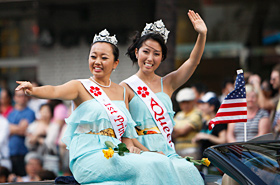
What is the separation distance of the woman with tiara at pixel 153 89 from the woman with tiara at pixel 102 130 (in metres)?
0.18

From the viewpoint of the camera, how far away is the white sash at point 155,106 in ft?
14.2

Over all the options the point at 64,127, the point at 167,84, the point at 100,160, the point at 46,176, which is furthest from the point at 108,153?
the point at 64,127

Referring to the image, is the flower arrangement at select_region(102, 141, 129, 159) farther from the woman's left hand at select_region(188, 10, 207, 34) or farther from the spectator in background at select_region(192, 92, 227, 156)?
the spectator in background at select_region(192, 92, 227, 156)

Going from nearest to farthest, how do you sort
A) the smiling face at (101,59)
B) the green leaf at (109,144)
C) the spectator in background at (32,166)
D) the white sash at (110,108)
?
the green leaf at (109,144) < the white sash at (110,108) < the smiling face at (101,59) < the spectator in background at (32,166)

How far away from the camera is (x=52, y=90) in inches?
145

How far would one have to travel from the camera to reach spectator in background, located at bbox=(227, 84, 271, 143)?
6.50 metres

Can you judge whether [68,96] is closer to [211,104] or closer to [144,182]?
[144,182]

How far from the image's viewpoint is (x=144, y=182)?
3537 millimetres

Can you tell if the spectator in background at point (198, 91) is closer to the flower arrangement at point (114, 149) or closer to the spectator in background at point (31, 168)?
the spectator in background at point (31, 168)

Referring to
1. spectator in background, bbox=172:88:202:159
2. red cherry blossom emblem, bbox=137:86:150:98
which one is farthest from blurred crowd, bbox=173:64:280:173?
red cherry blossom emblem, bbox=137:86:150:98

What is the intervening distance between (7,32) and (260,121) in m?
9.37

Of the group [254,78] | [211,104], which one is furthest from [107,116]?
[254,78]

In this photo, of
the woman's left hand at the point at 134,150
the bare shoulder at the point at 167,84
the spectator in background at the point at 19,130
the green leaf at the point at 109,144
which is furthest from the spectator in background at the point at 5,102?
the green leaf at the point at 109,144

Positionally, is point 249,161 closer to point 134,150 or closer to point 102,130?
point 134,150
